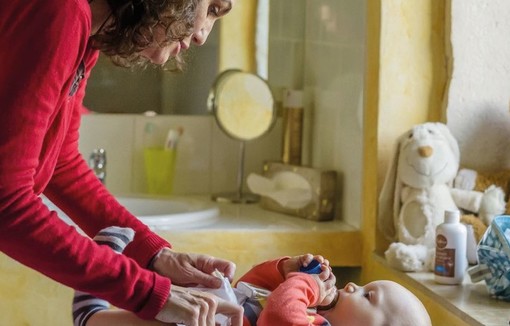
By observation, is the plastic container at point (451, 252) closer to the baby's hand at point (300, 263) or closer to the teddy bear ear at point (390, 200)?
the teddy bear ear at point (390, 200)

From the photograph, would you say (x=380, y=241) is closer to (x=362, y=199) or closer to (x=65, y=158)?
(x=362, y=199)

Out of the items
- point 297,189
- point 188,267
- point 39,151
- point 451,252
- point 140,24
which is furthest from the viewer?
Answer: point 297,189

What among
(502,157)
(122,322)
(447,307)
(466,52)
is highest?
(466,52)

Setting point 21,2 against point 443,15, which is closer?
point 21,2

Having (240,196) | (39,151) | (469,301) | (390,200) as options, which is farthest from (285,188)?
(39,151)

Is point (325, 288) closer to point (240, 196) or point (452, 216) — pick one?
point (452, 216)

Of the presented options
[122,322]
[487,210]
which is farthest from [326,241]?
[122,322]

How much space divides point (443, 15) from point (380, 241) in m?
0.60

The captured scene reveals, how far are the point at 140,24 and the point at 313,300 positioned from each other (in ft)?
1.95

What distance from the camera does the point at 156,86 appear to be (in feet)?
8.97

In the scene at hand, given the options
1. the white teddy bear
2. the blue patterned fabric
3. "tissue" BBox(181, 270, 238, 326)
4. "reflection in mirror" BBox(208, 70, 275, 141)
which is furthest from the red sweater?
"reflection in mirror" BBox(208, 70, 275, 141)

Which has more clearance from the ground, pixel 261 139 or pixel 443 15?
pixel 443 15

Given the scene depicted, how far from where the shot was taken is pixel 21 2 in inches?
45.5

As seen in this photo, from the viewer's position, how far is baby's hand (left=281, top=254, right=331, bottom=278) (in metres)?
1.64
